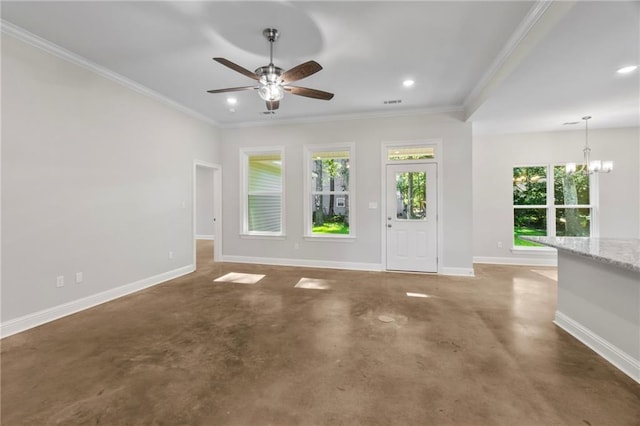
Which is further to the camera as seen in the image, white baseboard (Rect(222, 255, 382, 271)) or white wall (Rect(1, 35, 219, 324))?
white baseboard (Rect(222, 255, 382, 271))

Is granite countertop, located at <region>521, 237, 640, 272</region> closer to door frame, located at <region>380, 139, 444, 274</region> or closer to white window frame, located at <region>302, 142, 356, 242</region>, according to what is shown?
door frame, located at <region>380, 139, 444, 274</region>

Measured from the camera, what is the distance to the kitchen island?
199cm

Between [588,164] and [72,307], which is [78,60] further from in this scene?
[588,164]

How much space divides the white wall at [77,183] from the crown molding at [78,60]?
6 centimetres

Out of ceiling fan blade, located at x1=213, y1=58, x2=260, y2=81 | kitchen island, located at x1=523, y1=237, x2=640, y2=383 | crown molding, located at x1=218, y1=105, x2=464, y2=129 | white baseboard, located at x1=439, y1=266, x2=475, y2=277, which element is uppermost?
crown molding, located at x1=218, y1=105, x2=464, y2=129

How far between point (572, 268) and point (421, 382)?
205 centimetres

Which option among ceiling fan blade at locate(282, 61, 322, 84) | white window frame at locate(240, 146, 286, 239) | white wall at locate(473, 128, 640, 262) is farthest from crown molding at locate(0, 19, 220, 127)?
white wall at locate(473, 128, 640, 262)

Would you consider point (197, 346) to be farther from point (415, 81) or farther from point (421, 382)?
point (415, 81)

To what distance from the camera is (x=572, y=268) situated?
8.72 feet

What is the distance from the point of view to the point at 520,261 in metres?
5.58

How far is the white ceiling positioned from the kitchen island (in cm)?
185

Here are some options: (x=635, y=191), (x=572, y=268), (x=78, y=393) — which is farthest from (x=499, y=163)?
(x=78, y=393)

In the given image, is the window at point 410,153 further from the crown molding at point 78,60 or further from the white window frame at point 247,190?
the crown molding at point 78,60

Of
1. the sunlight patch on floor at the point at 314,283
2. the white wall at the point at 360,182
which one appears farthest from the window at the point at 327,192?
the sunlight patch on floor at the point at 314,283
